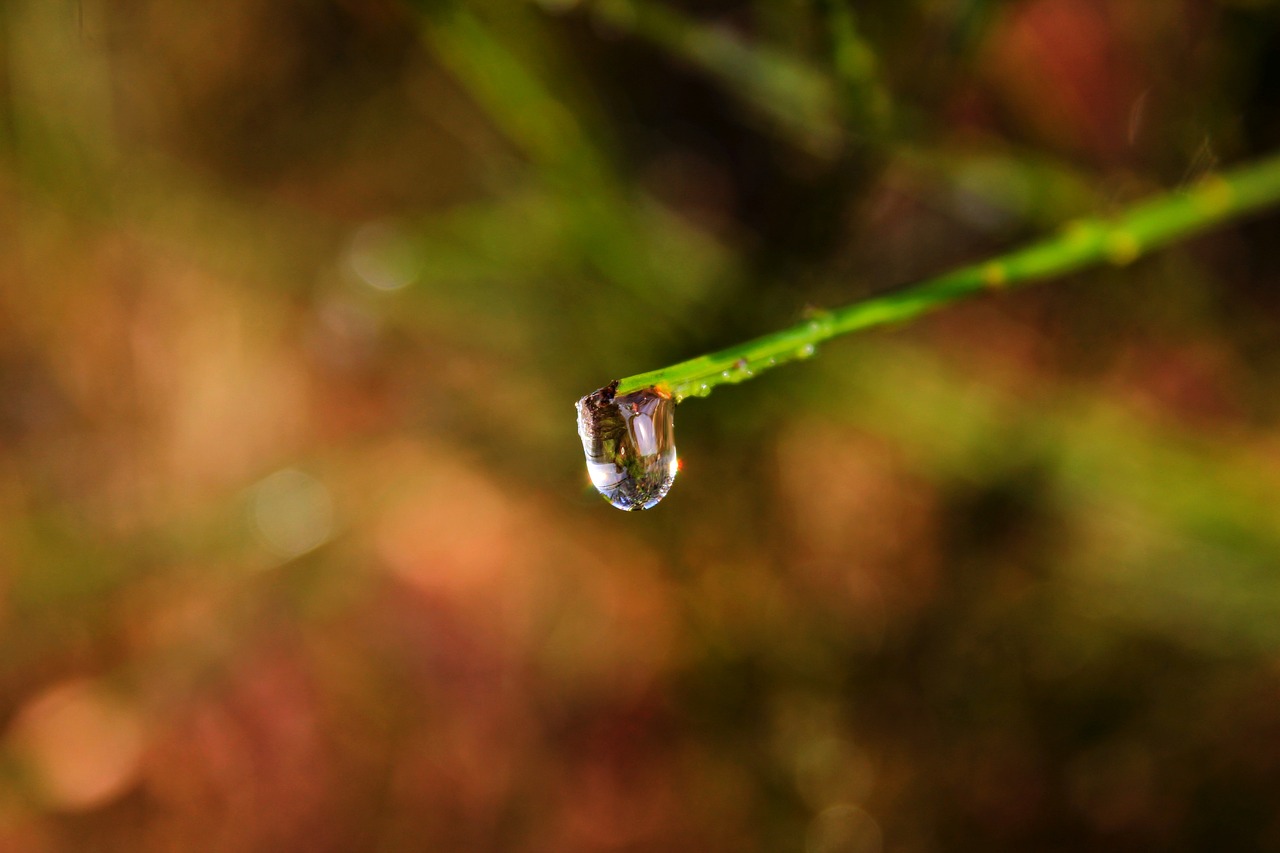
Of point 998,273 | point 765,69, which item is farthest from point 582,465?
point 998,273

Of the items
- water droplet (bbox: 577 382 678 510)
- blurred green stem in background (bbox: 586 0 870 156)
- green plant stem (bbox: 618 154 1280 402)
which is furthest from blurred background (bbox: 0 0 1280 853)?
water droplet (bbox: 577 382 678 510)

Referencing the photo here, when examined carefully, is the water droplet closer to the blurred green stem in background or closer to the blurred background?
the blurred green stem in background

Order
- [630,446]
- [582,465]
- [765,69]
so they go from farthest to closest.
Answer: [582,465] → [765,69] → [630,446]

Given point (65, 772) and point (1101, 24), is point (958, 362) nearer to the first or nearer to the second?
point (1101, 24)

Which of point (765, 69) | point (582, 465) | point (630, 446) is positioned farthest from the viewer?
point (582, 465)

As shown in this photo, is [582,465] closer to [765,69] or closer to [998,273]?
[765,69]

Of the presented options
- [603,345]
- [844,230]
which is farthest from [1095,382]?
[603,345]
